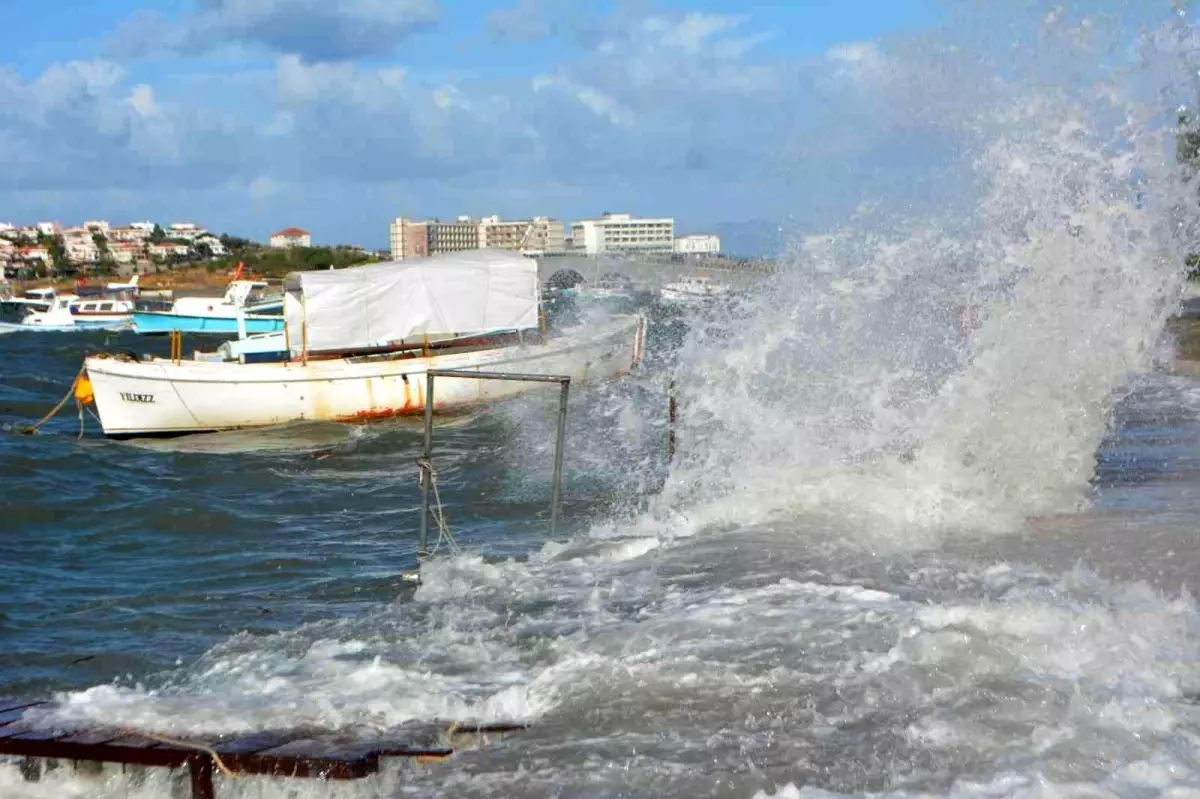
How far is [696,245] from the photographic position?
3738 cm

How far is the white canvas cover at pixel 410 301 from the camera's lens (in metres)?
26.1

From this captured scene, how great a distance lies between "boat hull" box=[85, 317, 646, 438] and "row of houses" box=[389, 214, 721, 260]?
721 inches

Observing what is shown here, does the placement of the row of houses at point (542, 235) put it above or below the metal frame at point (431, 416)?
above

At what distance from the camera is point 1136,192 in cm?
1207

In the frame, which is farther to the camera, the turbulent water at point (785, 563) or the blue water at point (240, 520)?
the blue water at point (240, 520)

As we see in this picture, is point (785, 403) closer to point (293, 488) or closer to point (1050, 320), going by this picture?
point (1050, 320)

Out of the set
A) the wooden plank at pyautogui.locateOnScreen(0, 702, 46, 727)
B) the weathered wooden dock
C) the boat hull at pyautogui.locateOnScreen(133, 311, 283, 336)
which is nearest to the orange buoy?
the wooden plank at pyautogui.locateOnScreen(0, 702, 46, 727)

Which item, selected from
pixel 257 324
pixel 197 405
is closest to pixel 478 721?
pixel 197 405

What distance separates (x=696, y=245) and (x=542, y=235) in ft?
41.3

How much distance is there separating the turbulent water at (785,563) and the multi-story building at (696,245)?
15134 mm

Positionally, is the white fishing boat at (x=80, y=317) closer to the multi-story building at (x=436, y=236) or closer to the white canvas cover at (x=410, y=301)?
the multi-story building at (x=436, y=236)

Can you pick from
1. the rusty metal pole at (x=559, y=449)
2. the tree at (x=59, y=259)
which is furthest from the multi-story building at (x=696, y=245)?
the tree at (x=59, y=259)

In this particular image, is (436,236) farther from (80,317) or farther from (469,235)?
(80,317)

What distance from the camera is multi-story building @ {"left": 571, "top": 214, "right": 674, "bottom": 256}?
1857 inches
